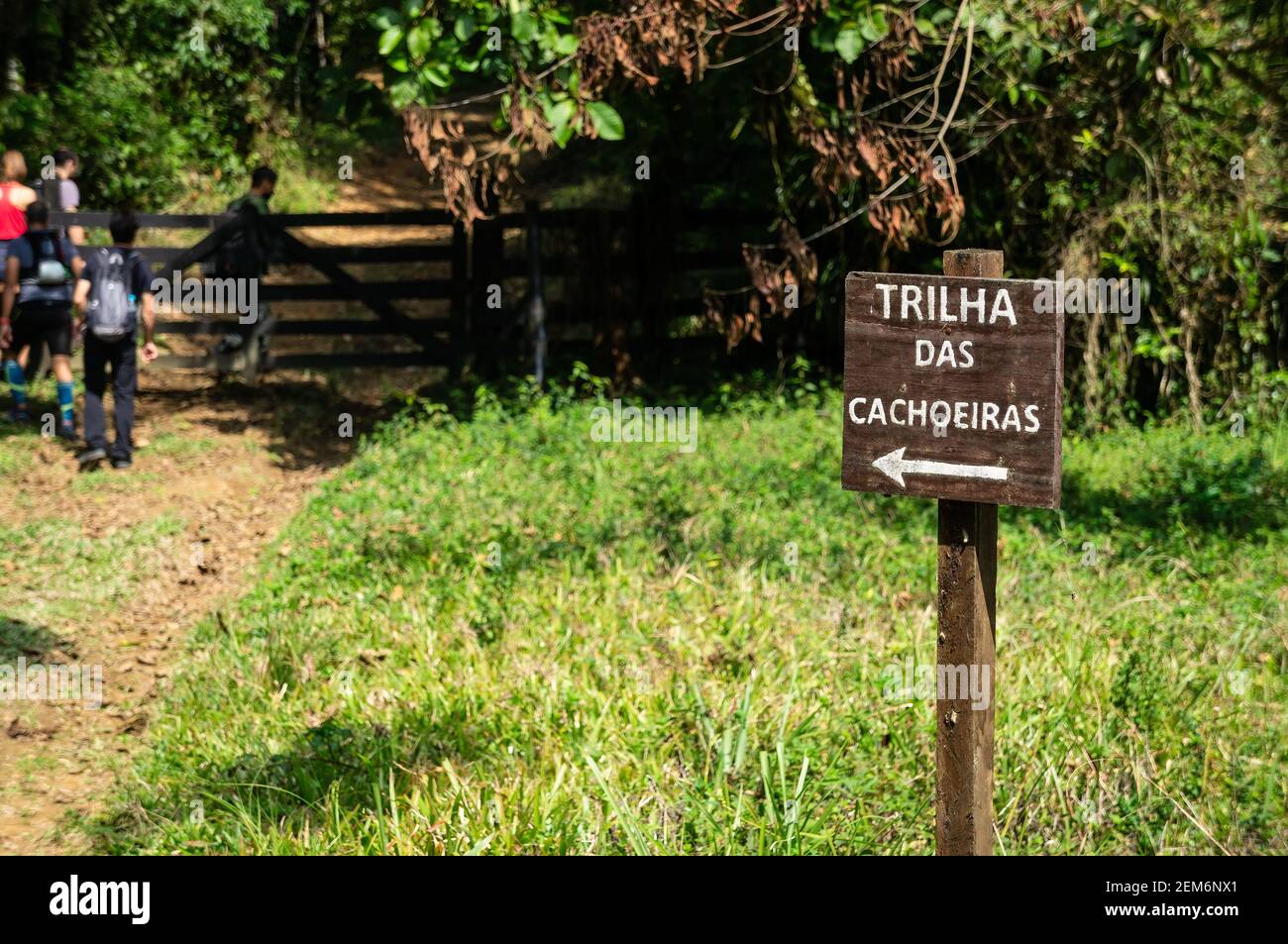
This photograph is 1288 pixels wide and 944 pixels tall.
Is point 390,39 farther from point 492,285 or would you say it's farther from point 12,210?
point 492,285

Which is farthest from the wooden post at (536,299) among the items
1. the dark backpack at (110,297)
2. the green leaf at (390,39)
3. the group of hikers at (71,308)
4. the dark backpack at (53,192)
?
the green leaf at (390,39)

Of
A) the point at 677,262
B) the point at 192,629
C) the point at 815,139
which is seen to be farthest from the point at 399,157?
the point at 192,629

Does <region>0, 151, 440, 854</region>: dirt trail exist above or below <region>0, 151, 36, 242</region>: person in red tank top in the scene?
below

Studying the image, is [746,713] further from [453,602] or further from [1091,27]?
[1091,27]

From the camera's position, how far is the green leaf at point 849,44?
8258 millimetres

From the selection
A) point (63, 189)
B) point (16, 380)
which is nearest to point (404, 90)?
point (16, 380)

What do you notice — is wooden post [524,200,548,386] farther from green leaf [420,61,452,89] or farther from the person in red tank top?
green leaf [420,61,452,89]

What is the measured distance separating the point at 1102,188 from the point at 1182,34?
2296mm

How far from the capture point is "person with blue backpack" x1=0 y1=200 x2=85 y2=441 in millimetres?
10953

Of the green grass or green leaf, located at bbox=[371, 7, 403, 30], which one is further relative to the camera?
green leaf, located at bbox=[371, 7, 403, 30]

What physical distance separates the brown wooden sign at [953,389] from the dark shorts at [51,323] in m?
9.00

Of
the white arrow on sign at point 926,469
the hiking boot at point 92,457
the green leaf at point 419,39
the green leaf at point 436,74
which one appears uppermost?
the green leaf at point 419,39

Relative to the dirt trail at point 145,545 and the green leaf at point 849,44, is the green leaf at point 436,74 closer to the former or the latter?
the green leaf at point 849,44

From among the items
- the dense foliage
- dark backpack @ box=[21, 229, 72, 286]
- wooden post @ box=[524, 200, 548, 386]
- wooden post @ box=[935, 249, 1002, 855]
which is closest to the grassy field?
wooden post @ box=[935, 249, 1002, 855]
